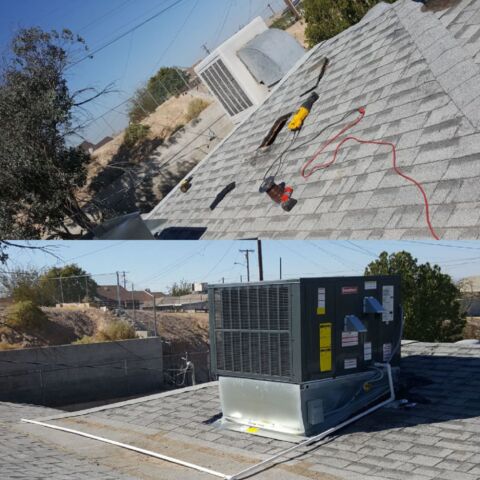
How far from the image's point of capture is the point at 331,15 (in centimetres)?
3484

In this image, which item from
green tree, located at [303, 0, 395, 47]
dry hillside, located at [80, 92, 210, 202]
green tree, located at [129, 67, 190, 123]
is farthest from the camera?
green tree, located at [129, 67, 190, 123]

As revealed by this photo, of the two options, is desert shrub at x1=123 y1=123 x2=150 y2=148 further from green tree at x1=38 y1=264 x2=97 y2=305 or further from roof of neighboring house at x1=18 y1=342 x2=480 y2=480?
roof of neighboring house at x1=18 y1=342 x2=480 y2=480

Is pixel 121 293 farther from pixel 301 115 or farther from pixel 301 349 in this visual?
pixel 301 349

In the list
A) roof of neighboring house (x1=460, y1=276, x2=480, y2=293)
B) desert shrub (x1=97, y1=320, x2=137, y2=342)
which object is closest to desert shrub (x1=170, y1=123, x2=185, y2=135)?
desert shrub (x1=97, y1=320, x2=137, y2=342)

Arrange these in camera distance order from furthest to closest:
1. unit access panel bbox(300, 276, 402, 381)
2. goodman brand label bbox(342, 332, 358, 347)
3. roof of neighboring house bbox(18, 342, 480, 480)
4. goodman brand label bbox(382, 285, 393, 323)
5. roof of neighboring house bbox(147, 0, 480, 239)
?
roof of neighboring house bbox(147, 0, 480, 239) → goodman brand label bbox(382, 285, 393, 323) → goodman brand label bbox(342, 332, 358, 347) → unit access panel bbox(300, 276, 402, 381) → roof of neighboring house bbox(18, 342, 480, 480)

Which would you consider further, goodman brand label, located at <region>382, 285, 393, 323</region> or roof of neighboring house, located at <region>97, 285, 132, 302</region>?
roof of neighboring house, located at <region>97, 285, 132, 302</region>

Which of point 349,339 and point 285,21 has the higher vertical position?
point 285,21

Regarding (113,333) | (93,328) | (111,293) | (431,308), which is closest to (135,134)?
(93,328)

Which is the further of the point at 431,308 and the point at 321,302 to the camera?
the point at 431,308

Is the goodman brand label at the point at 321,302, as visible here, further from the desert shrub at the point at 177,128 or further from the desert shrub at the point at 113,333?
the desert shrub at the point at 177,128

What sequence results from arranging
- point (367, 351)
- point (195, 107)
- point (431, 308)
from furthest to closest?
point (195, 107), point (431, 308), point (367, 351)

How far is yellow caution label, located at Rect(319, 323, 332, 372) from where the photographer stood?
6859 millimetres

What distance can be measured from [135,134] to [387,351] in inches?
1508

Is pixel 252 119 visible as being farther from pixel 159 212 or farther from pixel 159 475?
pixel 159 475
